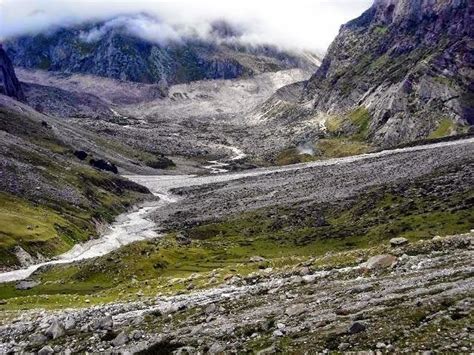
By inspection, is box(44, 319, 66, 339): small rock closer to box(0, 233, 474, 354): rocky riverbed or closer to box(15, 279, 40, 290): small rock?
box(0, 233, 474, 354): rocky riverbed

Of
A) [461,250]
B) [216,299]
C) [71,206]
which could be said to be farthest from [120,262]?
[71,206]

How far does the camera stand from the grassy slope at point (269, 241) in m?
78.6

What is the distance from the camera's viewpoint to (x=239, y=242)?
147 metres

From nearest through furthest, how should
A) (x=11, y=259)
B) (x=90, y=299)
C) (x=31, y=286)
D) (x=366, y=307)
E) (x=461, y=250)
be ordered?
(x=366, y=307) → (x=461, y=250) → (x=90, y=299) → (x=31, y=286) → (x=11, y=259)

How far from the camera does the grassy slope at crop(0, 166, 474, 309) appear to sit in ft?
258

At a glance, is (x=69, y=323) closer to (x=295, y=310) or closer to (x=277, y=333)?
(x=295, y=310)

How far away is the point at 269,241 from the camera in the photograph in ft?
477

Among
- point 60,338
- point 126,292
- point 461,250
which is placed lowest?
point 126,292

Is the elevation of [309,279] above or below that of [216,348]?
below

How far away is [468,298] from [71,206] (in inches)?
7043

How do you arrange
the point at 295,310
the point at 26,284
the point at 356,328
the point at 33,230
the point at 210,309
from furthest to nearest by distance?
the point at 33,230 < the point at 26,284 < the point at 210,309 < the point at 295,310 < the point at 356,328

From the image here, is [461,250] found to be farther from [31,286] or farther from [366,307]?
[31,286]

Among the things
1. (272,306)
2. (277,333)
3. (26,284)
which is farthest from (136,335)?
(26,284)

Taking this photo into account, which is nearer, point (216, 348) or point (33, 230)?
point (216, 348)
